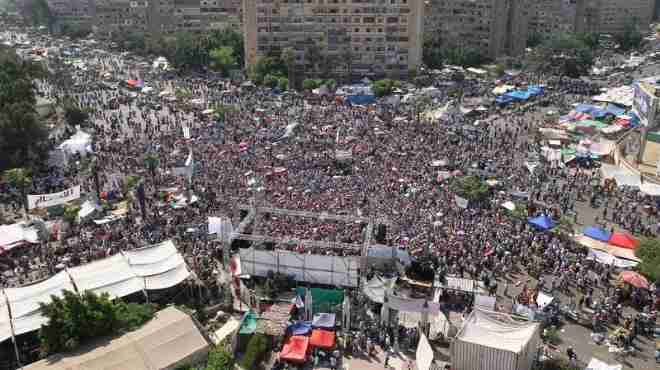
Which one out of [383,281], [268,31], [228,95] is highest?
[268,31]

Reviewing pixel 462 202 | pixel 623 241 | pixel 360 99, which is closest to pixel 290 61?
pixel 360 99

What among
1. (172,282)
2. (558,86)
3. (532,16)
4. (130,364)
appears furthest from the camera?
(532,16)

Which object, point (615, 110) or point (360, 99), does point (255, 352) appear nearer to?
point (360, 99)

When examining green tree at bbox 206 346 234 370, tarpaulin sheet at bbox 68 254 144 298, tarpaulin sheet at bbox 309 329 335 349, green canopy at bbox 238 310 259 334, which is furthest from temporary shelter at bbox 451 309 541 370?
tarpaulin sheet at bbox 68 254 144 298

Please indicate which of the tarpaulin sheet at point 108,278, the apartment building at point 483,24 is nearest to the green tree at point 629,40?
the apartment building at point 483,24

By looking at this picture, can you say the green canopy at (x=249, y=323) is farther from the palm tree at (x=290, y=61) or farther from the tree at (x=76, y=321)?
the palm tree at (x=290, y=61)

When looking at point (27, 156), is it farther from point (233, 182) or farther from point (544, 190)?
point (544, 190)

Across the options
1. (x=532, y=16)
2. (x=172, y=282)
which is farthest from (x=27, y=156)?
(x=532, y=16)
